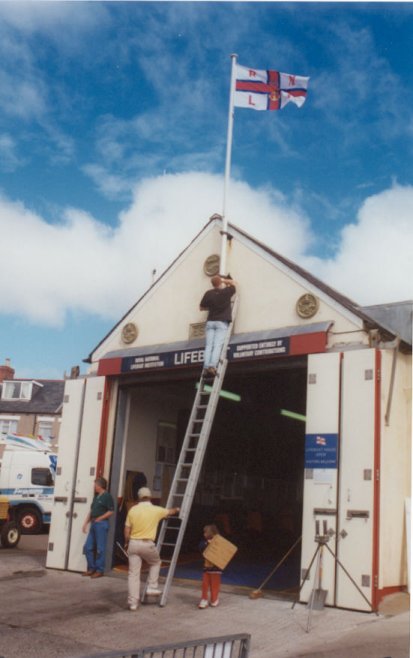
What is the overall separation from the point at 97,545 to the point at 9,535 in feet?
22.5

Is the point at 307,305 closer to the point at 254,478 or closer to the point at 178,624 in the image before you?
the point at 178,624

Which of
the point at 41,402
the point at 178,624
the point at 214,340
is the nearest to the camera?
the point at 178,624

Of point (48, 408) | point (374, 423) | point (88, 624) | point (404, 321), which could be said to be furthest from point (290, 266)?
point (48, 408)

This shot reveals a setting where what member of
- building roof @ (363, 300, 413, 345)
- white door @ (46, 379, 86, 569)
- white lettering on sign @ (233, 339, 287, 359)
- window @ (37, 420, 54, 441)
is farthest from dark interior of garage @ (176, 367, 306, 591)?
window @ (37, 420, 54, 441)

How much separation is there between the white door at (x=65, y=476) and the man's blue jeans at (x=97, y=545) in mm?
875

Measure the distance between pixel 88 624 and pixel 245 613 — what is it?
6.78 feet

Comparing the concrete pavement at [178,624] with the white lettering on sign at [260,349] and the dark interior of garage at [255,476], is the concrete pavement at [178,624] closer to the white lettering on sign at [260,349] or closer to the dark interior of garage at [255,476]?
the dark interior of garage at [255,476]

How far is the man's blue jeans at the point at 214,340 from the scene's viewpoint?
11688 millimetres

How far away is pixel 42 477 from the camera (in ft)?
79.2

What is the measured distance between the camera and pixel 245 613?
953 centimetres

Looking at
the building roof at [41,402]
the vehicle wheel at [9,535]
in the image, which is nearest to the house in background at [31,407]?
the building roof at [41,402]

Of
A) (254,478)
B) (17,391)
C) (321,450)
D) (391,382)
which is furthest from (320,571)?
(17,391)

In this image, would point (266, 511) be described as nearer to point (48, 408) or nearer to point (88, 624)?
point (88, 624)

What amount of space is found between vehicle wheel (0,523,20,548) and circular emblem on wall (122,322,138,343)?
24.1ft
